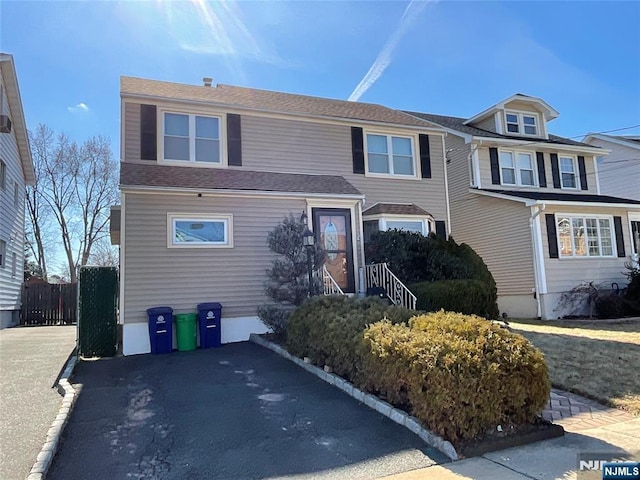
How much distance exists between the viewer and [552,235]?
15.6m

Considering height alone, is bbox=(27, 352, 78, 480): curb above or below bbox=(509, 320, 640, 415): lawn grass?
above

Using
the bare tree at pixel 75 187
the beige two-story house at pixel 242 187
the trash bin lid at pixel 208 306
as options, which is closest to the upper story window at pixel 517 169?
the beige two-story house at pixel 242 187

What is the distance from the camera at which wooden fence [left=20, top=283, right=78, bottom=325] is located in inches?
688

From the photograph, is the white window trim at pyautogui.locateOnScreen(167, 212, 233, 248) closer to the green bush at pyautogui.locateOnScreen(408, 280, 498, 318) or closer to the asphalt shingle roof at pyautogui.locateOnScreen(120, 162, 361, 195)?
the asphalt shingle roof at pyautogui.locateOnScreen(120, 162, 361, 195)

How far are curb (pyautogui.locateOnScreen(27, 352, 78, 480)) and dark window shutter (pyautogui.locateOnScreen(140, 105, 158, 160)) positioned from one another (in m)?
5.67

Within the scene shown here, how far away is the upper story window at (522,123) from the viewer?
19453 mm

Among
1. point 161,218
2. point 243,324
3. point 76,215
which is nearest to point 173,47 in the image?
point 161,218

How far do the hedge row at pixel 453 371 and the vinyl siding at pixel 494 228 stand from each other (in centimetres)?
1155

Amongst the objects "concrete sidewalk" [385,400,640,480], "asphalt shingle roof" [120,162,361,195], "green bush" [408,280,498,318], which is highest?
"asphalt shingle roof" [120,162,361,195]

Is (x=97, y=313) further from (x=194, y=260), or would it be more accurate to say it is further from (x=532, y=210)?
(x=532, y=210)

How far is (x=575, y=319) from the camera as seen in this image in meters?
15.1

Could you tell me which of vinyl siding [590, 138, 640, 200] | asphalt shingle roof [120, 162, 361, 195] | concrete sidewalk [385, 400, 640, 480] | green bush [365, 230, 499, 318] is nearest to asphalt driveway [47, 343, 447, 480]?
concrete sidewalk [385, 400, 640, 480]

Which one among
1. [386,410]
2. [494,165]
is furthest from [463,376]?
[494,165]

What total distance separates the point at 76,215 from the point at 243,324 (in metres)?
24.6
